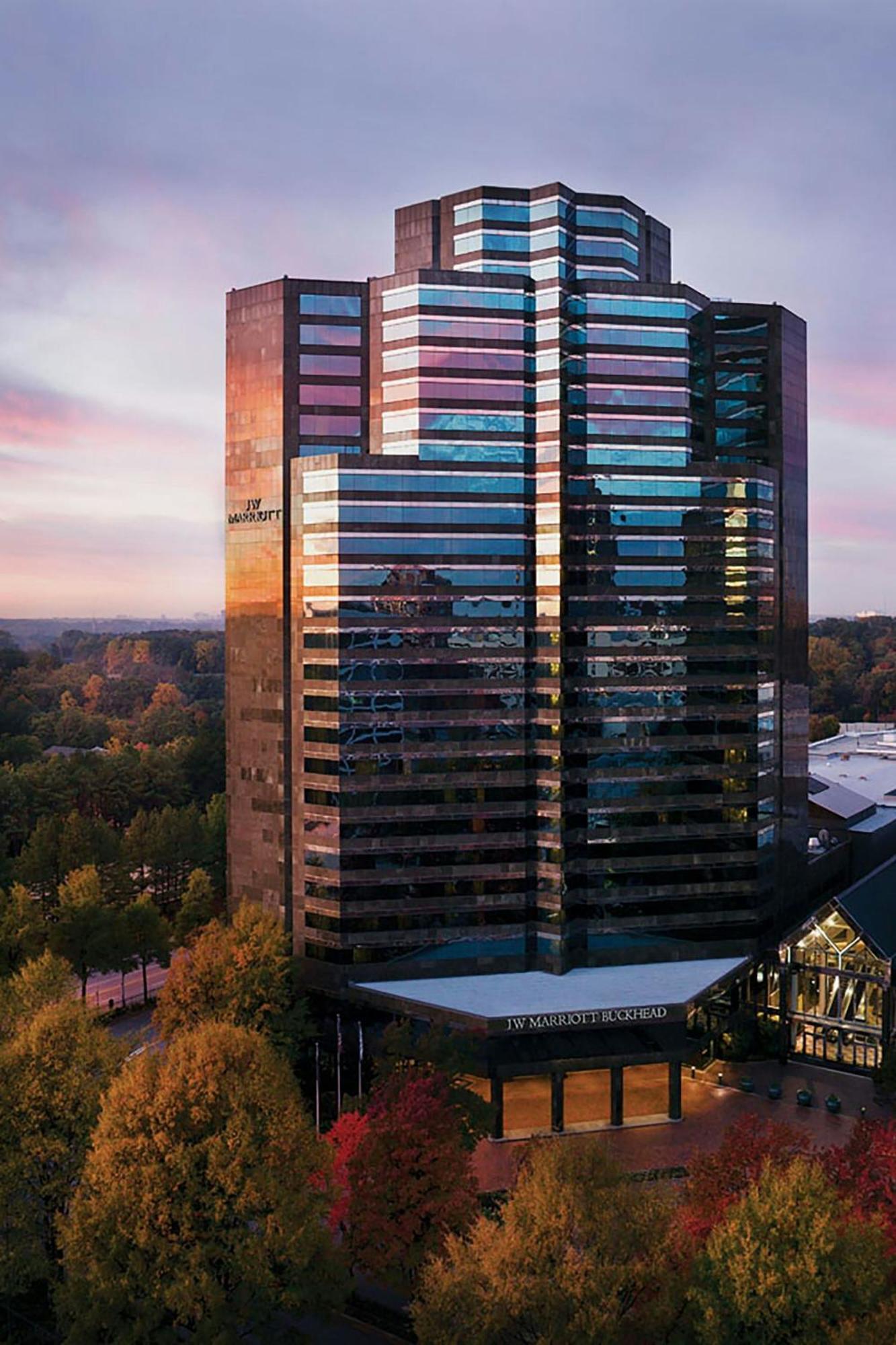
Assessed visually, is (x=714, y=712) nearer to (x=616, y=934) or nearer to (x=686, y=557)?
(x=686, y=557)

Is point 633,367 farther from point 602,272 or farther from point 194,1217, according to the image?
point 194,1217

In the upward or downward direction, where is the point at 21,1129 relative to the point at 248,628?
downward

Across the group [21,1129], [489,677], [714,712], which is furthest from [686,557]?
[21,1129]

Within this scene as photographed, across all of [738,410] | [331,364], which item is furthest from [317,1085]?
[738,410]

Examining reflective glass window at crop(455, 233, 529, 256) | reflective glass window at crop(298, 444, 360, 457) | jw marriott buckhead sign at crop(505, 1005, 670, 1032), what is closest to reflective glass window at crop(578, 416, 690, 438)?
reflective glass window at crop(455, 233, 529, 256)

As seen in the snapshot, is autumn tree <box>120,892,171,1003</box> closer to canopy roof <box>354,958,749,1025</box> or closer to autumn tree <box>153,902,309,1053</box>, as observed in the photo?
autumn tree <box>153,902,309,1053</box>

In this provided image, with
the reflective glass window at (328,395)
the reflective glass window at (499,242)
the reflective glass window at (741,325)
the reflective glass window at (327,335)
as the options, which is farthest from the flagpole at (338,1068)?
the reflective glass window at (741,325)
